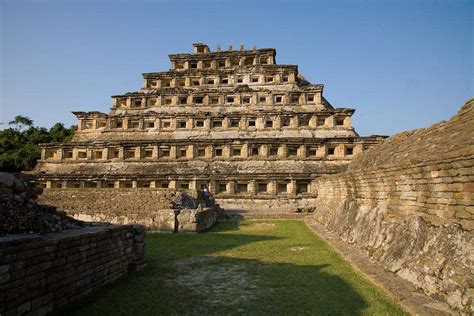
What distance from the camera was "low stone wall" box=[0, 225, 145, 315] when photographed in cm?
407

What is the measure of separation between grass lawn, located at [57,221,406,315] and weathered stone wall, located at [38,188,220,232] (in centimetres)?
353

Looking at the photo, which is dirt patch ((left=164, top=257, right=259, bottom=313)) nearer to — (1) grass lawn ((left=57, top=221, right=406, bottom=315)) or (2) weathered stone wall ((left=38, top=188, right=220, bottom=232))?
(1) grass lawn ((left=57, top=221, right=406, bottom=315))

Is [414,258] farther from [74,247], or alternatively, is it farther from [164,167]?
[164,167]

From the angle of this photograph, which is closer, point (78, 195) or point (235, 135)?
point (78, 195)

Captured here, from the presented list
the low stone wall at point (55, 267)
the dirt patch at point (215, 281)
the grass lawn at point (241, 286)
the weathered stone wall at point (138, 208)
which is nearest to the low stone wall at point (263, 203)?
the weathered stone wall at point (138, 208)

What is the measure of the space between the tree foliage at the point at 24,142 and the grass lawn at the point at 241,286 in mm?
38587

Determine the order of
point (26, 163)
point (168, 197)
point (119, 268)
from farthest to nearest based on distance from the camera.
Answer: point (26, 163)
point (168, 197)
point (119, 268)

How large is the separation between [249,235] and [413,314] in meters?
8.73

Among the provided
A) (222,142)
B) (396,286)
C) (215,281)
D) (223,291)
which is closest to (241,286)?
(223,291)

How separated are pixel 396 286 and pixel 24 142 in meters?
51.8

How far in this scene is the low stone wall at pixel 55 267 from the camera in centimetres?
407

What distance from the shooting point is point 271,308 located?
5148 millimetres

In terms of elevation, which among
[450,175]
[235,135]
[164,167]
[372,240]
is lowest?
[372,240]

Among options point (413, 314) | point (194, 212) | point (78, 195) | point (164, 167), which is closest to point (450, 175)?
point (413, 314)
